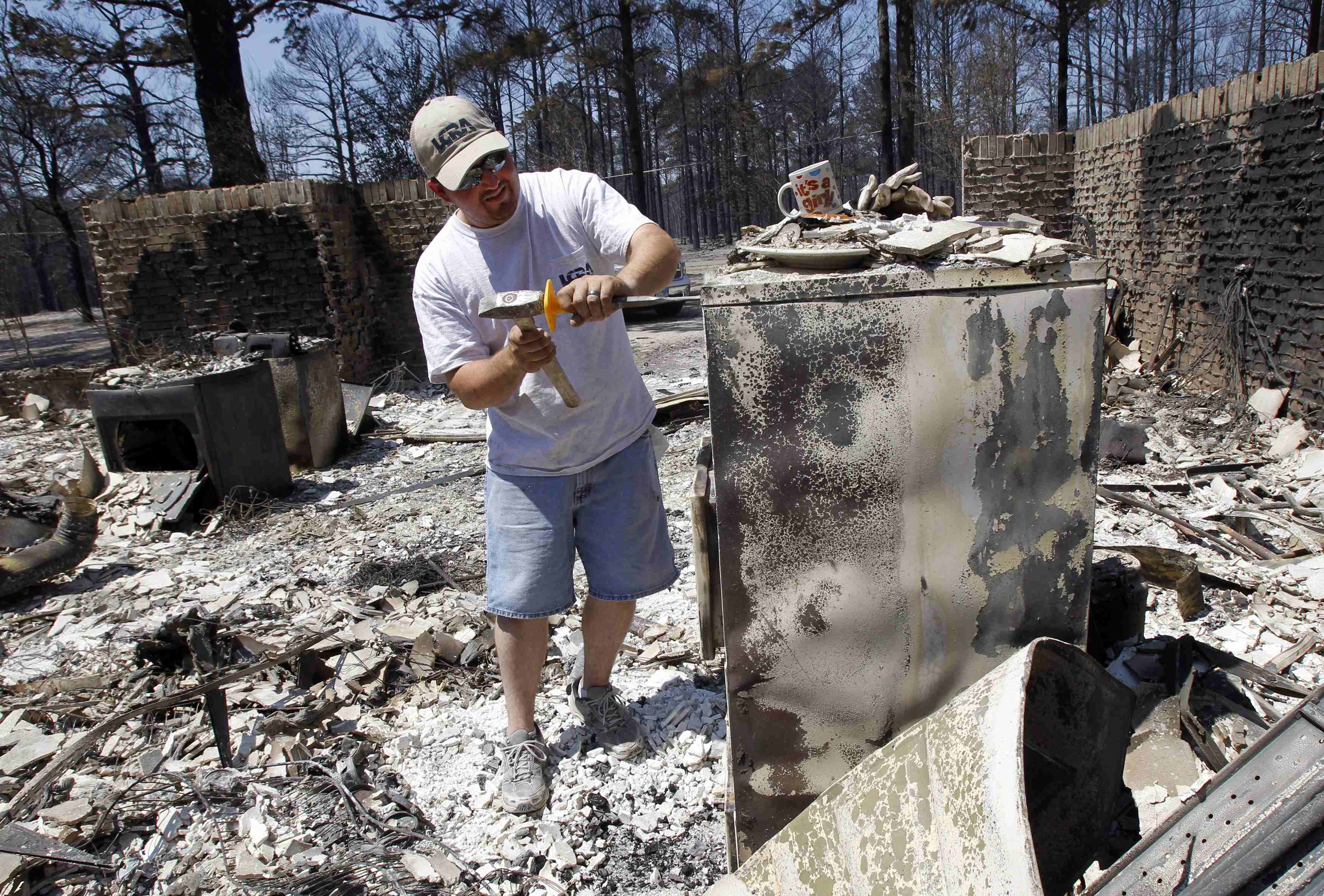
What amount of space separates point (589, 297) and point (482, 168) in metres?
0.50

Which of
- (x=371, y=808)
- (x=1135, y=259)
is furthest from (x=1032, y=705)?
(x=1135, y=259)

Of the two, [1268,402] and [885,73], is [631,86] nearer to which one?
[885,73]

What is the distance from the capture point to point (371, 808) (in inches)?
97.7

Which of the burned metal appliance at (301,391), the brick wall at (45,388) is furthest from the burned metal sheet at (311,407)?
the brick wall at (45,388)

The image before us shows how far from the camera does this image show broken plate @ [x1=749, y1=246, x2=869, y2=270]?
1.72 m

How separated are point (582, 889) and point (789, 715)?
0.77 metres

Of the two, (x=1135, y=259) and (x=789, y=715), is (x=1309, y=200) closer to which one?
(x=1135, y=259)

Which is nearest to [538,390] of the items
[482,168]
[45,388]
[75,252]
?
[482,168]

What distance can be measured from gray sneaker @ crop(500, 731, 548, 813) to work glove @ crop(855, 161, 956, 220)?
1818 mm

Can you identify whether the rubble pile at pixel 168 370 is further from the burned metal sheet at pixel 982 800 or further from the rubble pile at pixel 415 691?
the burned metal sheet at pixel 982 800

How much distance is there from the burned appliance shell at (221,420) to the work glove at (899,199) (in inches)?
178

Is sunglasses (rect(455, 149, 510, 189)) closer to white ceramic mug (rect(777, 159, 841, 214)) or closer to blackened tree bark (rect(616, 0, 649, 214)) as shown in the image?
white ceramic mug (rect(777, 159, 841, 214))

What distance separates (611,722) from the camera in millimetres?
2674

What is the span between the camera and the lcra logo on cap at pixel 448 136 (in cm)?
220
